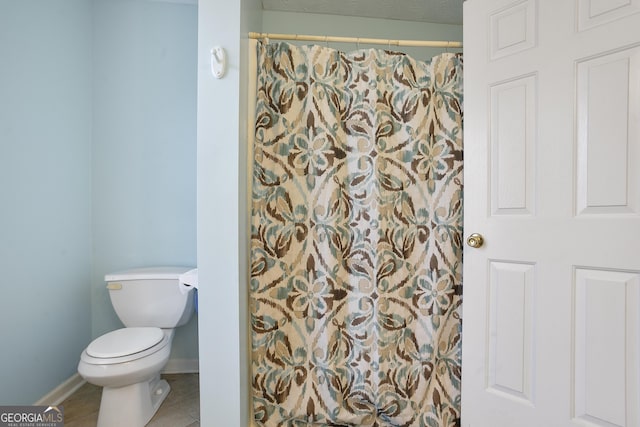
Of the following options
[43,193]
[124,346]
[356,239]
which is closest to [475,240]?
[356,239]

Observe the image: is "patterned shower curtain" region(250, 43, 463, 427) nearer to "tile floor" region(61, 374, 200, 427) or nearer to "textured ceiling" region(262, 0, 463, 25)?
"tile floor" region(61, 374, 200, 427)

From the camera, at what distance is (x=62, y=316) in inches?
70.9

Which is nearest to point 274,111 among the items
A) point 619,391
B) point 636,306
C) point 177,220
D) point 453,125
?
point 453,125

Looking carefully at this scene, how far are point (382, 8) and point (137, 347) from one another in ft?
7.97

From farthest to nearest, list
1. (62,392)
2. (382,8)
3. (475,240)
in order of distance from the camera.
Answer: (382,8) < (62,392) < (475,240)

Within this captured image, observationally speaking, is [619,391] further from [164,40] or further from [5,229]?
[164,40]

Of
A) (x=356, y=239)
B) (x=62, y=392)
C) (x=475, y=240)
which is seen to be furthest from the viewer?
Result: (x=62, y=392)

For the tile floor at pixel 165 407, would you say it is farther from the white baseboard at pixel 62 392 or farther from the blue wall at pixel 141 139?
the blue wall at pixel 141 139

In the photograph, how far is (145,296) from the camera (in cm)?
182

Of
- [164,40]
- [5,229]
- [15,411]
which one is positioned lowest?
[15,411]

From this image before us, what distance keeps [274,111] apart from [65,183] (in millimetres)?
1415

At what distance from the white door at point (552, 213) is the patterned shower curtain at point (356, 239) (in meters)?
0.15

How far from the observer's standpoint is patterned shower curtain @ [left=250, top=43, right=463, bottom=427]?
1427 millimetres

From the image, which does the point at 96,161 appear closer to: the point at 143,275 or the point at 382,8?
the point at 143,275
